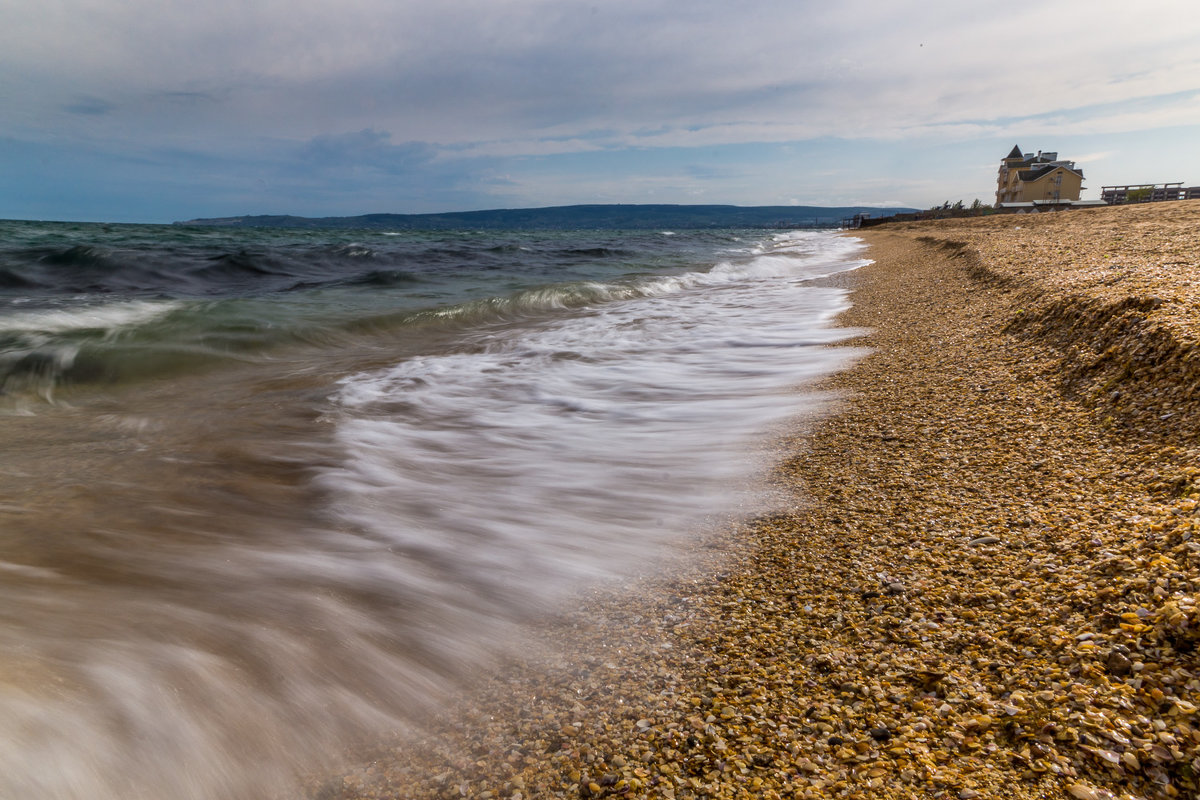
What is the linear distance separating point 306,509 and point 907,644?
312cm

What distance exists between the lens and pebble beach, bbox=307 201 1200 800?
4.80ft

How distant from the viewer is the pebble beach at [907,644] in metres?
1.46

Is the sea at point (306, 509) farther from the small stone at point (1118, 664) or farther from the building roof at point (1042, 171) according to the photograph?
the building roof at point (1042, 171)

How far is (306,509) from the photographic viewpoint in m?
3.57

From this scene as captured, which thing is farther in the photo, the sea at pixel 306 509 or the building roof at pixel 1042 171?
the building roof at pixel 1042 171

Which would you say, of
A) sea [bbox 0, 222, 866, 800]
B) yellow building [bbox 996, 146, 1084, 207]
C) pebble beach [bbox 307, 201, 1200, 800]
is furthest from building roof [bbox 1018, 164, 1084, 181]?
pebble beach [bbox 307, 201, 1200, 800]

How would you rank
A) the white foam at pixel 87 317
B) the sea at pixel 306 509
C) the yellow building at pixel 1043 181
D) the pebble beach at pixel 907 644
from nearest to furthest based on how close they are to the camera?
the pebble beach at pixel 907 644 → the sea at pixel 306 509 → the white foam at pixel 87 317 → the yellow building at pixel 1043 181

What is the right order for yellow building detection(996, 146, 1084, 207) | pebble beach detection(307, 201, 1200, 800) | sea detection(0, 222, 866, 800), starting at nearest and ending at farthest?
pebble beach detection(307, 201, 1200, 800) → sea detection(0, 222, 866, 800) → yellow building detection(996, 146, 1084, 207)

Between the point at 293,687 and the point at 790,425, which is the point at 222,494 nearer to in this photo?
the point at 293,687

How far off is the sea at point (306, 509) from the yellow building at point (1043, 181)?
67.7 m

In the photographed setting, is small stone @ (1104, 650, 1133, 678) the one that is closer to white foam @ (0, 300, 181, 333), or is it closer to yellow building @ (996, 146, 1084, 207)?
white foam @ (0, 300, 181, 333)

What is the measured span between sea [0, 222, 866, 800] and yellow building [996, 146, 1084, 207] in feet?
222

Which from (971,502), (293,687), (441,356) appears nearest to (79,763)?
(293,687)

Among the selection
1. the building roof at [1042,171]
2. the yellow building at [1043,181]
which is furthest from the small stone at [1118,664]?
the building roof at [1042,171]
